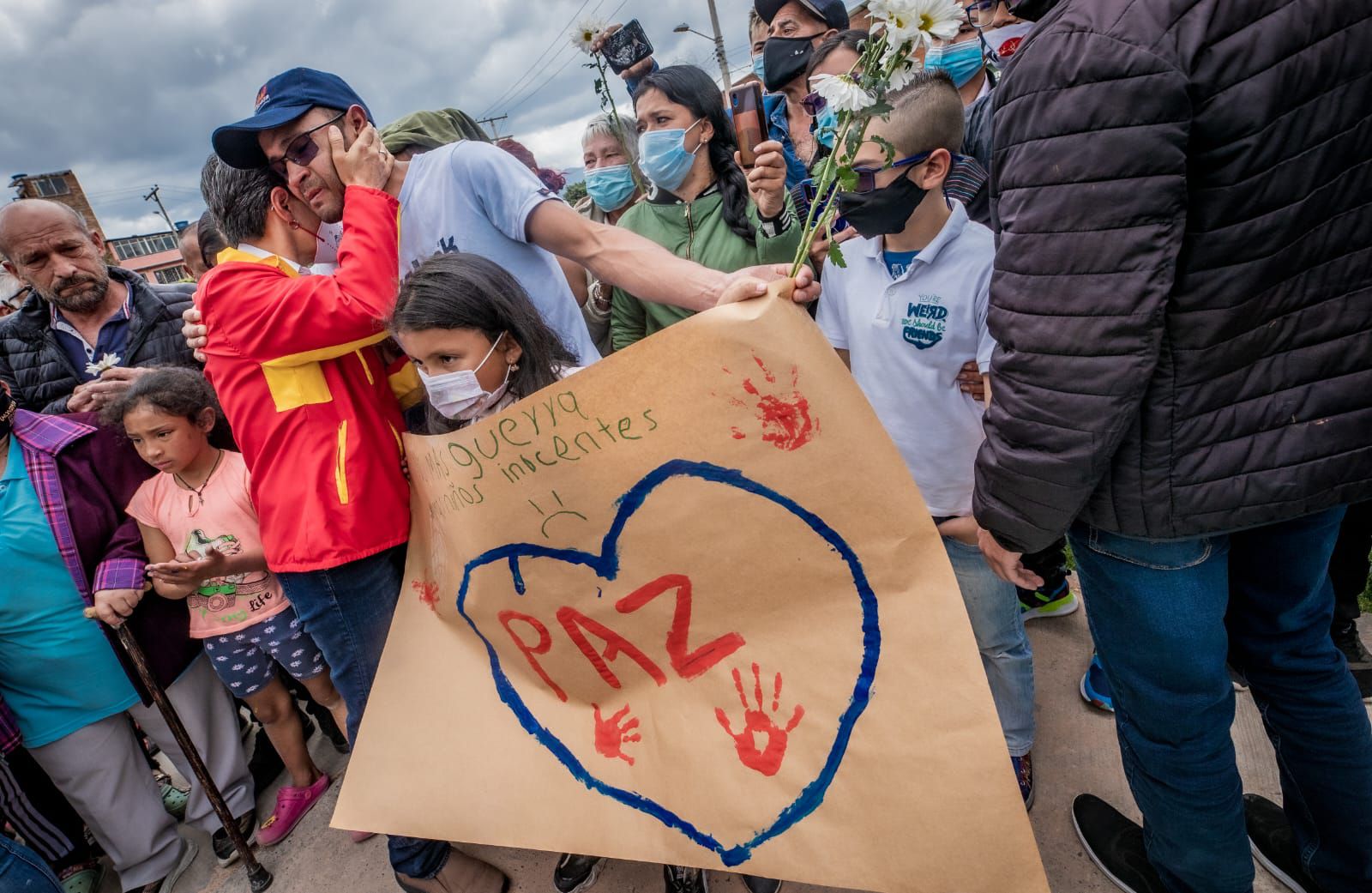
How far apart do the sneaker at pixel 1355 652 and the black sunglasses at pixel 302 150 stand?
3256 mm

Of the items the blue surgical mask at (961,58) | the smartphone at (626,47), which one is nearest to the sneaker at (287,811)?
the smartphone at (626,47)

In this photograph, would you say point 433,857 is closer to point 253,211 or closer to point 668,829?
point 668,829

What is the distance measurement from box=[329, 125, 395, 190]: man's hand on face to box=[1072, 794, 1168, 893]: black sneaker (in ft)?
8.14

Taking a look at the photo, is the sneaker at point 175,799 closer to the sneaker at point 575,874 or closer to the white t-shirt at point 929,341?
the sneaker at point 575,874

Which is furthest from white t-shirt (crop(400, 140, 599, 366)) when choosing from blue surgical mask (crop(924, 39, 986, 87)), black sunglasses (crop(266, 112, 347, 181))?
blue surgical mask (crop(924, 39, 986, 87))

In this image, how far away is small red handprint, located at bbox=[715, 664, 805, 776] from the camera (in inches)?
46.6

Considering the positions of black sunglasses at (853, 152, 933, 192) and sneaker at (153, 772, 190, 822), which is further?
sneaker at (153, 772, 190, 822)

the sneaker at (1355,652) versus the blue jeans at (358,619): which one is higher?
the blue jeans at (358,619)

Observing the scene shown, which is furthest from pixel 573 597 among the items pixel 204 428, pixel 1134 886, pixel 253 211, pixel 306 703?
pixel 306 703

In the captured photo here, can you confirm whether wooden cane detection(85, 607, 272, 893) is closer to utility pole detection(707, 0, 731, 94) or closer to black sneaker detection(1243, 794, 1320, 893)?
black sneaker detection(1243, 794, 1320, 893)

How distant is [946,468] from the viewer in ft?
5.73

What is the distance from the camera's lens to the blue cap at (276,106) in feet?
5.41

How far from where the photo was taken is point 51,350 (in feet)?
9.72

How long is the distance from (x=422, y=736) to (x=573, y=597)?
0.55 metres
